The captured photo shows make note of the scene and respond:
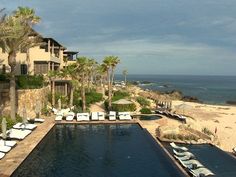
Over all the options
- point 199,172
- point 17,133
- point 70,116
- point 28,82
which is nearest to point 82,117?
point 70,116

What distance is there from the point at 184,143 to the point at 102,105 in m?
19.7

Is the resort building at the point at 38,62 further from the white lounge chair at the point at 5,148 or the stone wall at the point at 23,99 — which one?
the white lounge chair at the point at 5,148

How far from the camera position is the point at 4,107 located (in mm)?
32594

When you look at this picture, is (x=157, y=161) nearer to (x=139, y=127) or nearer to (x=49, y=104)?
(x=139, y=127)

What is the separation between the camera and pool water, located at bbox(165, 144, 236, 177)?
21.0m

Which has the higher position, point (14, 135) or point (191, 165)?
point (14, 135)

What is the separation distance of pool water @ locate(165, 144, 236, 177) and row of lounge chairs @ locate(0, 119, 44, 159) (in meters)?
10.9

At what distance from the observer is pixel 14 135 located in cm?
2438

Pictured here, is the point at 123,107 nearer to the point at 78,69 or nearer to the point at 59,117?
the point at 78,69

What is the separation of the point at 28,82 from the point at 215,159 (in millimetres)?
22012

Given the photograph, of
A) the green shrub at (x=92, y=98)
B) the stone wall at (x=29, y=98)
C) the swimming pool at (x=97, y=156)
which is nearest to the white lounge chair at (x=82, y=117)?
the swimming pool at (x=97, y=156)

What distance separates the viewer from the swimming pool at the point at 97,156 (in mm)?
18531

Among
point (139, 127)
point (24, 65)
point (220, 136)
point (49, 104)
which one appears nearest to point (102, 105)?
point (49, 104)

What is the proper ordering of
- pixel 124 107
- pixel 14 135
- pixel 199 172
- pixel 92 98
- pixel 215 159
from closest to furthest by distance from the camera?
pixel 199 172 < pixel 215 159 < pixel 14 135 < pixel 124 107 < pixel 92 98
